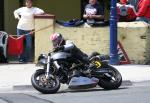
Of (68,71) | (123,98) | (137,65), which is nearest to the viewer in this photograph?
(123,98)

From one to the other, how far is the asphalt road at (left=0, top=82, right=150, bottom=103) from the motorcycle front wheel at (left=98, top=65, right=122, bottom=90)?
144 mm

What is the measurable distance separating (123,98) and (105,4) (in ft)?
38.6

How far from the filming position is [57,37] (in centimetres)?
1401

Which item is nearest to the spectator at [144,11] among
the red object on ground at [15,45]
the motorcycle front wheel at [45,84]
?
the red object on ground at [15,45]

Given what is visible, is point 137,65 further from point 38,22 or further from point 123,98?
point 123,98

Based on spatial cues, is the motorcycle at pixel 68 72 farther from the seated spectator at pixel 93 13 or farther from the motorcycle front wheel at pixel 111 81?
the seated spectator at pixel 93 13

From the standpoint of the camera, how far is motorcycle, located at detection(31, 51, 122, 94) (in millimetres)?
13552

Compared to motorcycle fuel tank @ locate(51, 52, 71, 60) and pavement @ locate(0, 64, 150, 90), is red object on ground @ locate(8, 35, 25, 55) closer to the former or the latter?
pavement @ locate(0, 64, 150, 90)

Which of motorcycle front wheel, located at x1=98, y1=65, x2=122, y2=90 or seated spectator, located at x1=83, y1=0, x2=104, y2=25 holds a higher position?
seated spectator, located at x1=83, y1=0, x2=104, y2=25

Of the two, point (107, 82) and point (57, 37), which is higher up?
point (57, 37)

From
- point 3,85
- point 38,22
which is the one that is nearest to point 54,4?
point 38,22

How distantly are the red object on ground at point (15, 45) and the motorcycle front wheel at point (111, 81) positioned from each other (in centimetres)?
471

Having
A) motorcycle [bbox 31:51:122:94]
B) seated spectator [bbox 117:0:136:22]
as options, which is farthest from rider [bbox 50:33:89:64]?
seated spectator [bbox 117:0:136:22]

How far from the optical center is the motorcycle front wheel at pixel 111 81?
1394 centimetres
